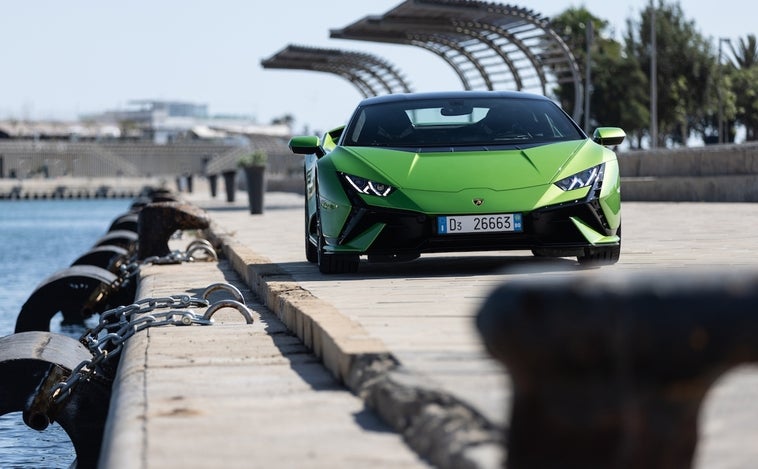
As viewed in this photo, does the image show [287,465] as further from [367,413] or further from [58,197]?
[58,197]

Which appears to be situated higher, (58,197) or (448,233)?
(448,233)

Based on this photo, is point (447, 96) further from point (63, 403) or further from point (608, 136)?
point (63, 403)

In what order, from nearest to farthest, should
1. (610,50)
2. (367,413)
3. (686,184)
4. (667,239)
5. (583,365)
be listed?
(583,365) < (367,413) < (667,239) < (686,184) < (610,50)

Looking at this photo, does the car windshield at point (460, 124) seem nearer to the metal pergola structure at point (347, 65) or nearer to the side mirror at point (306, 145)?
the side mirror at point (306, 145)

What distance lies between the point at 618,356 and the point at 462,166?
22.3 feet

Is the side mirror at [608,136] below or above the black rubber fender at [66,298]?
above

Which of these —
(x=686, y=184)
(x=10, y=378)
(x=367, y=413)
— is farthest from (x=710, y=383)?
(x=686, y=184)

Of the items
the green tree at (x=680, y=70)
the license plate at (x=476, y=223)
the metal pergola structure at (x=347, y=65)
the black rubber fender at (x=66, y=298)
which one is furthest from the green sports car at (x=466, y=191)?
the green tree at (x=680, y=70)

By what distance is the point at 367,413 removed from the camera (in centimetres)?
439

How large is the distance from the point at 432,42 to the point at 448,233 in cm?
2535

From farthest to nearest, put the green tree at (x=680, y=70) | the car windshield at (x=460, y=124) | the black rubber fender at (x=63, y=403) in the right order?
the green tree at (x=680, y=70), the car windshield at (x=460, y=124), the black rubber fender at (x=63, y=403)

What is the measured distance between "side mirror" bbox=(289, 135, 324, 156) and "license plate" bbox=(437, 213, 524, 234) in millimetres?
1572

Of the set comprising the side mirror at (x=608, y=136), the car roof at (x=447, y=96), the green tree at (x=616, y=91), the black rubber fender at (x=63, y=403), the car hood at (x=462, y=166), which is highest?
the car roof at (x=447, y=96)

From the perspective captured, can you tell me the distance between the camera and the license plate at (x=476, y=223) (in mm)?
9016
